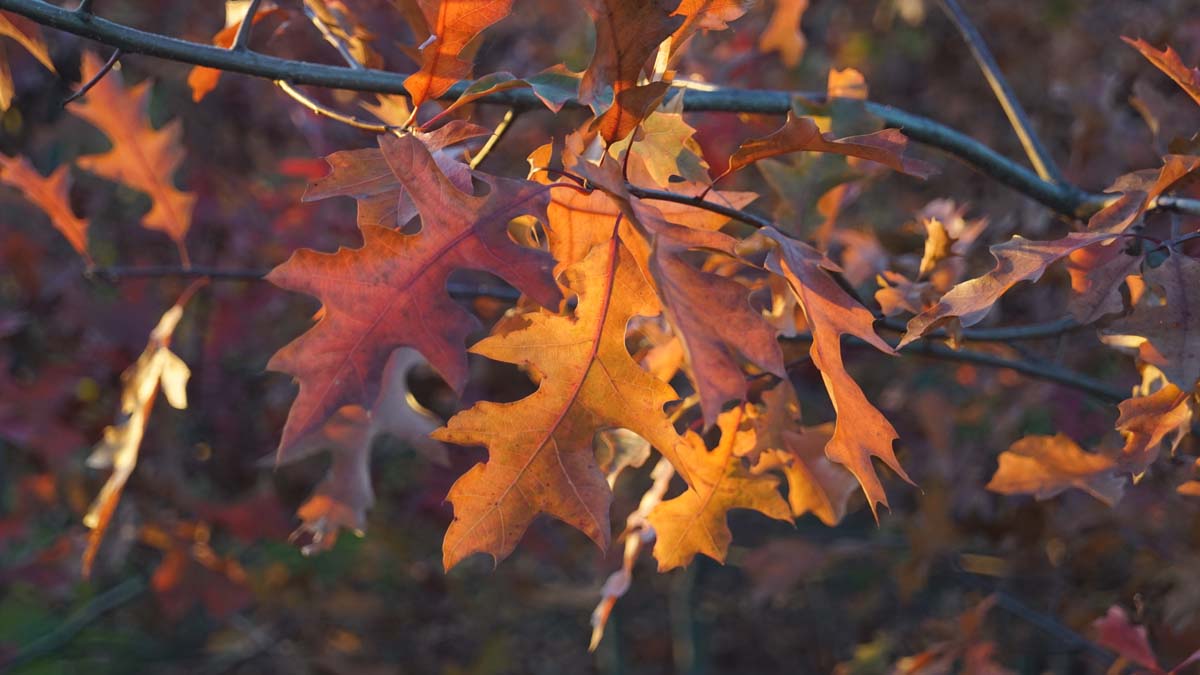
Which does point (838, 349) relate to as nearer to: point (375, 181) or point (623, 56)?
point (623, 56)

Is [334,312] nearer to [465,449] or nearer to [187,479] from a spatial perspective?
[465,449]

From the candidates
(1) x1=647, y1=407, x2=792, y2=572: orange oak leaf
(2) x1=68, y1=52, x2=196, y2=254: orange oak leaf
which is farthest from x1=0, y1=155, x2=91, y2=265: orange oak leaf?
(1) x1=647, y1=407, x2=792, y2=572: orange oak leaf

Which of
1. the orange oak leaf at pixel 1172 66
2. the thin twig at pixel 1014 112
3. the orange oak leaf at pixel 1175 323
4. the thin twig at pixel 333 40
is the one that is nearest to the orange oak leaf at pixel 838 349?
the orange oak leaf at pixel 1175 323

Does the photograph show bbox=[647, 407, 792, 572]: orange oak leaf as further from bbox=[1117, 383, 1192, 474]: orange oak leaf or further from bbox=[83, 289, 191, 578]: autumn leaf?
bbox=[83, 289, 191, 578]: autumn leaf

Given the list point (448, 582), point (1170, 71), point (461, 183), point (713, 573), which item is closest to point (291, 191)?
point (448, 582)

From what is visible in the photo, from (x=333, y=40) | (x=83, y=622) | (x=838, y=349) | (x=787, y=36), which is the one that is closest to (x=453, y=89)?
(x=333, y=40)
